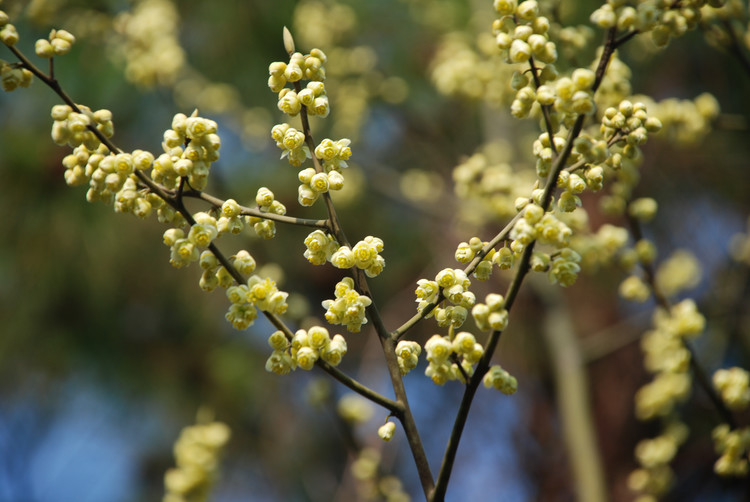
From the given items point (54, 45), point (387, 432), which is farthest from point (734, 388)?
point (54, 45)

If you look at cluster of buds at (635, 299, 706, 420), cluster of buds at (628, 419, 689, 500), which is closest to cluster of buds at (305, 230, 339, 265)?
cluster of buds at (635, 299, 706, 420)

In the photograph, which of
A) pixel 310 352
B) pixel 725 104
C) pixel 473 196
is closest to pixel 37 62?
pixel 473 196

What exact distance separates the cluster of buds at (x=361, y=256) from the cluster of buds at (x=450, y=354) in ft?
0.41

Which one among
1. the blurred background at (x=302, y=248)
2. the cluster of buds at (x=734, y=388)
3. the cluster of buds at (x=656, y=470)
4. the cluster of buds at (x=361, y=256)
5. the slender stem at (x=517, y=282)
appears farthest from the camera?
the blurred background at (x=302, y=248)

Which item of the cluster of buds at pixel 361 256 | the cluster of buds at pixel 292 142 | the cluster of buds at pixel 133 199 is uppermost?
the cluster of buds at pixel 292 142

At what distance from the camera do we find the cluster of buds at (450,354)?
764 millimetres

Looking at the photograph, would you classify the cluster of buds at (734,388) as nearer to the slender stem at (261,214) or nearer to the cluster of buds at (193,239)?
the slender stem at (261,214)

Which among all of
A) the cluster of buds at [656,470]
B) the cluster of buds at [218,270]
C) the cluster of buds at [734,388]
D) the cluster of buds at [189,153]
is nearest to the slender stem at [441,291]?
the cluster of buds at [218,270]

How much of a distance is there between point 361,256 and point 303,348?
0.14m

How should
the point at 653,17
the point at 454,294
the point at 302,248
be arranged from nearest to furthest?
the point at 653,17 < the point at 454,294 < the point at 302,248

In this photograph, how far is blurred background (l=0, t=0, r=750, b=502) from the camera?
2420mm

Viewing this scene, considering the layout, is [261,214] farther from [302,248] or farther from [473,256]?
[302,248]

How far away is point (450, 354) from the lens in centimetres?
78

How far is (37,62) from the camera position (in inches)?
114
